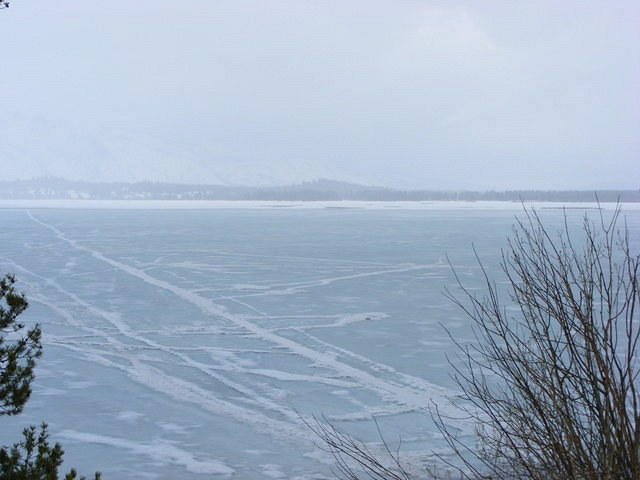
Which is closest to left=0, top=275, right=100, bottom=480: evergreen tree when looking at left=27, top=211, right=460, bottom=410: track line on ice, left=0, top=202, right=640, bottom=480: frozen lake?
left=0, top=202, right=640, bottom=480: frozen lake

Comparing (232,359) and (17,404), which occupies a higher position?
(17,404)

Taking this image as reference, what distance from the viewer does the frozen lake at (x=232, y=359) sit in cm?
679

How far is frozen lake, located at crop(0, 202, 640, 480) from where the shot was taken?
6.79 metres

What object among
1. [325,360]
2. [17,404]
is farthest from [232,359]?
[17,404]

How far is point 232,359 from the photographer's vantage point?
995cm

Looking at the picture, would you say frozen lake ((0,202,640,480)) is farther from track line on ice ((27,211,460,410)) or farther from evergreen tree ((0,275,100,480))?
evergreen tree ((0,275,100,480))

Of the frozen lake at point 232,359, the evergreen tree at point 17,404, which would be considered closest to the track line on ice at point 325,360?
the frozen lake at point 232,359

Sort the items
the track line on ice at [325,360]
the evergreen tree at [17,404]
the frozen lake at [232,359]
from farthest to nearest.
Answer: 1. the track line on ice at [325,360]
2. the frozen lake at [232,359]
3. the evergreen tree at [17,404]

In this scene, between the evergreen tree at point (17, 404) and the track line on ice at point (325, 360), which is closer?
the evergreen tree at point (17, 404)

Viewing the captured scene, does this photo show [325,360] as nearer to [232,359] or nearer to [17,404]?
[232,359]

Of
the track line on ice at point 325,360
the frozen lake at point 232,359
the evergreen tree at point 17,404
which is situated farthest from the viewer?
the track line on ice at point 325,360

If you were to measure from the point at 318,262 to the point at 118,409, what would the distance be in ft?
45.2

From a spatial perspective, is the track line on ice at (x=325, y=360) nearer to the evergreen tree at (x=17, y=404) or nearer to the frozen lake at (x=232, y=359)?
the frozen lake at (x=232, y=359)

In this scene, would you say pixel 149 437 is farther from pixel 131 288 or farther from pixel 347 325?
pixel 131 288
